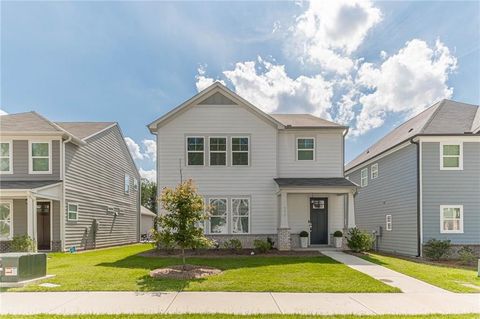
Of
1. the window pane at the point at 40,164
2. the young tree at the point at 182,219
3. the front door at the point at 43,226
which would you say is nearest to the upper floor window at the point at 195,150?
the young tree at the point at 182,219

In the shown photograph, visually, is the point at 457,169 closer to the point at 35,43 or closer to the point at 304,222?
the point at 304,222

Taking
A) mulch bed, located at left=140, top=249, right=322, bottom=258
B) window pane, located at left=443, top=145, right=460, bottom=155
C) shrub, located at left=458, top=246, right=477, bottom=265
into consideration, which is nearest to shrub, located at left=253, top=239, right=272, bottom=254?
mulch bed, located at left=140, top=249, right=322, bottom=258

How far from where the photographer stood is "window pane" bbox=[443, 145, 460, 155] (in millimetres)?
15383

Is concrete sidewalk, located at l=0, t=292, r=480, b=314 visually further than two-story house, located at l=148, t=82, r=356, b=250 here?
No

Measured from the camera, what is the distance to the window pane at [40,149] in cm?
1664

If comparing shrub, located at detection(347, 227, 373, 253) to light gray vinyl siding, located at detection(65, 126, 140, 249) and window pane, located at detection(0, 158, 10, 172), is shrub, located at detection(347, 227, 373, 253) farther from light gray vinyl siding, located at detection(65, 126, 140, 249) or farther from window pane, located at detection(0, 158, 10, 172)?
window pane, located at detection(0, 158, 10, 172)

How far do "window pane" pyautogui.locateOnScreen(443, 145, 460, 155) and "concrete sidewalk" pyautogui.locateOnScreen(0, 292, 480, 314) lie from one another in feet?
29.4

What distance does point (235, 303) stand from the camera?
23.1 ft

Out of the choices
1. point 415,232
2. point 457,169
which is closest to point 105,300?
point 415,232

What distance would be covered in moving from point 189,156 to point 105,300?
32.4 feet

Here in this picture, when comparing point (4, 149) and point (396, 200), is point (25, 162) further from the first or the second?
point (396, 200)

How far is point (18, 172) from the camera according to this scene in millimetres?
16516

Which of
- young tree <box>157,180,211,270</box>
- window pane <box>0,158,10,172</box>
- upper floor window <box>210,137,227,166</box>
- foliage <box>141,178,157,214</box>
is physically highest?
upper floor window <box>210,137,227,166</box>

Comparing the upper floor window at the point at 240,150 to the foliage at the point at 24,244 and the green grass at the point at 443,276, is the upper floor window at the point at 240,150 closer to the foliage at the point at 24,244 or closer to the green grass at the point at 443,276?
the green grass at the point at 443,276
